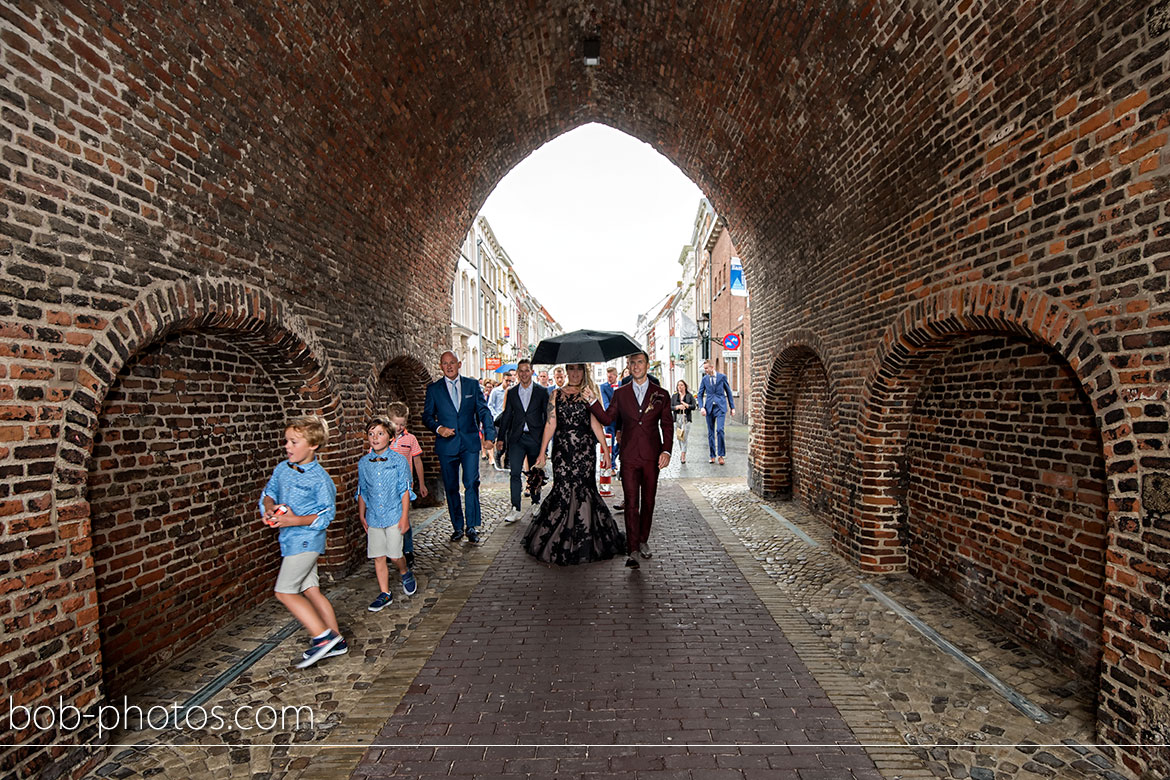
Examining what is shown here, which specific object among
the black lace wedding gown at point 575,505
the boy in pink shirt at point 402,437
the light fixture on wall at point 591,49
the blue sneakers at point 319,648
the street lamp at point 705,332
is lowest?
the blue sneakers at point 319,648

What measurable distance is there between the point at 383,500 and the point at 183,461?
1439mm

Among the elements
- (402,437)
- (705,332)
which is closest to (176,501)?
(402,437)

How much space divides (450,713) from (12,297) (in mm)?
2980

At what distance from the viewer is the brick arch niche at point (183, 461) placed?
3346 mm

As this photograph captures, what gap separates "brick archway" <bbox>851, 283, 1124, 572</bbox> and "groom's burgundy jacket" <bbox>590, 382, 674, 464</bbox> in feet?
6.25

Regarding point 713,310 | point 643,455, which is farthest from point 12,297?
point 713,310

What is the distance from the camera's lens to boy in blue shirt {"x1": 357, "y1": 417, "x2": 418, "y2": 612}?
4.64m

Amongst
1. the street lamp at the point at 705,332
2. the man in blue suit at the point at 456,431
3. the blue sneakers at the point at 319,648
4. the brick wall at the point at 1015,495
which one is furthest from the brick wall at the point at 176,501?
the street lamp at the point at 705,332

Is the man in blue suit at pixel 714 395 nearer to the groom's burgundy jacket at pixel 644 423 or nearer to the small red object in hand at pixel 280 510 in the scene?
the groom's burgundy jacket at pixel 644 423

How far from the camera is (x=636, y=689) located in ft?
11.1

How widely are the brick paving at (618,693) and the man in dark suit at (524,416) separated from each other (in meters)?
2.52

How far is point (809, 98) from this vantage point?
5.61m

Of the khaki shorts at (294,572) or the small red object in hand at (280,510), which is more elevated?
the small red object in hand at (280,510)

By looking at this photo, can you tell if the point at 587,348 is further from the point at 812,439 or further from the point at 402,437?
the point at 812,439
